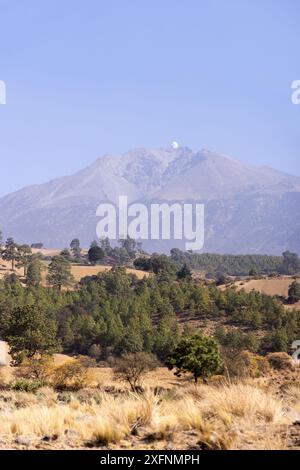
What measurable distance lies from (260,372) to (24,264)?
294ft

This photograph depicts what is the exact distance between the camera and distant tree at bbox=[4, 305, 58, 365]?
52531 mm

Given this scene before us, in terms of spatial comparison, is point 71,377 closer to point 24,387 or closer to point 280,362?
point 24,387

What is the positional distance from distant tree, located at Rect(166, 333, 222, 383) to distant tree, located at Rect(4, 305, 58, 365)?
12.5 m

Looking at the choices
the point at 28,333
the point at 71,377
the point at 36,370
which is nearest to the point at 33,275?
the point at 28,333

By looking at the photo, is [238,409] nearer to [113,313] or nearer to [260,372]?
[260,372]

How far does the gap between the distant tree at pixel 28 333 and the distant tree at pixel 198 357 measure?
12.5 m

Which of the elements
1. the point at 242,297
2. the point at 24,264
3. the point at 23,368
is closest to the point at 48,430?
the point at 23,368

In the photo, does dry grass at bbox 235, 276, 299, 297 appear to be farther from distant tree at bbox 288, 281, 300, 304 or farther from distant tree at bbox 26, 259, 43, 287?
distant tree at bbox 26, 259, 43, 287

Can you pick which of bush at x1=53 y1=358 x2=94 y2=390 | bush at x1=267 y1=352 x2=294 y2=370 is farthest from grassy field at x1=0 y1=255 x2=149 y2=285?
bush at x1=53 y1=358 x2=94 y2=390

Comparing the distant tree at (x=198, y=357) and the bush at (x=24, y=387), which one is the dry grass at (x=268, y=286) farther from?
the bush at (x=24, y=387)

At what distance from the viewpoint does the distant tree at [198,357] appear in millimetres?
44938

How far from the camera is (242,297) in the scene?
90312mm

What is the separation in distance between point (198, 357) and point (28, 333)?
16.3 metres
